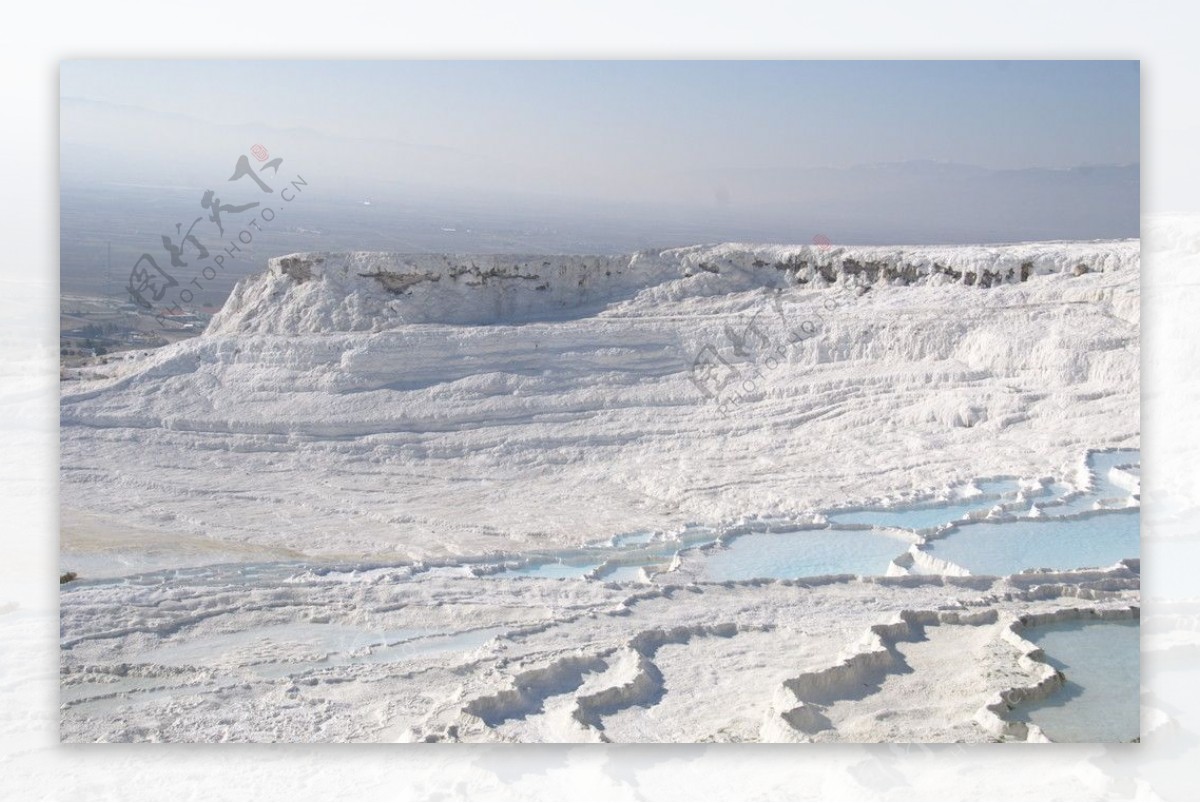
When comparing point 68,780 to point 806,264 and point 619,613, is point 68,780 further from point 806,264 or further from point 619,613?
point 806,264

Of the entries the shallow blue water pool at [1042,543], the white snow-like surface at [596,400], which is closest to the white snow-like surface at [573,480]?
the white snow-like surface at [596,400]

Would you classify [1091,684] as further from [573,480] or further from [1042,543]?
[573,480]

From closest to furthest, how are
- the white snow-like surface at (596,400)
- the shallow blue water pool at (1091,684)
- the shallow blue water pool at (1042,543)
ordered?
the shallow blue water pool at (1091,684) → the shallow blue water pool at (1042,543) → the white snow-like surface at (596,400)

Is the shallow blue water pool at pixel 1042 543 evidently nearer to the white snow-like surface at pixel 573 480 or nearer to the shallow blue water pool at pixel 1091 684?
the white snow-like surface at pixel 573 480

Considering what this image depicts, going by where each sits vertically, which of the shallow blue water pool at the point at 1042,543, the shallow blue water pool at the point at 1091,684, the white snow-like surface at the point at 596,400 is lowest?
the shallow blue water pool at the point at 1091,684

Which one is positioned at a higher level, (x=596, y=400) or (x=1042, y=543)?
(x=596, y=400)

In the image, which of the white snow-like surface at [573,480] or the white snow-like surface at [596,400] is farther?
the white snow-like surface at [596,400]

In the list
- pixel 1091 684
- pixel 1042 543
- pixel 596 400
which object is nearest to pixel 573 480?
pixel 596 400

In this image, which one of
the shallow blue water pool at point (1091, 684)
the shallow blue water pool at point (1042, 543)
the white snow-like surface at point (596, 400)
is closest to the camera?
the shallow blue water pool at point (1091, 684)

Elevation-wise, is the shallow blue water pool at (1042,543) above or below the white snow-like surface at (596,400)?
below

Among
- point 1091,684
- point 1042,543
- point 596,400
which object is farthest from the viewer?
point 596,400
